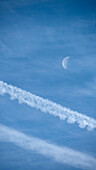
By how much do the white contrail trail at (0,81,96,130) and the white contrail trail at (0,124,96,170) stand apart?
0.50 m

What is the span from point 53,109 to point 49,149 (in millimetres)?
690

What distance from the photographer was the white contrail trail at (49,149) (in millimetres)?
3088

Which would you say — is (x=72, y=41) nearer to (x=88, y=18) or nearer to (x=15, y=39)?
(x=88, y=18)

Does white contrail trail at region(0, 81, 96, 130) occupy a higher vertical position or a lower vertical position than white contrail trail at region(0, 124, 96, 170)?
higher

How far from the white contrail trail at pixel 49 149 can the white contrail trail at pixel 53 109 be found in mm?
499

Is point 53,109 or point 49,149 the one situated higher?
point 53,109

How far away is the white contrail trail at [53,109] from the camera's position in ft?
9.98

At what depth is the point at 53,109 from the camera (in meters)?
3.12

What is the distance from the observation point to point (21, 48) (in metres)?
2.97

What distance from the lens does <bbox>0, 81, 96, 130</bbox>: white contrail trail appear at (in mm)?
3041

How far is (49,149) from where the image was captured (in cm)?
319

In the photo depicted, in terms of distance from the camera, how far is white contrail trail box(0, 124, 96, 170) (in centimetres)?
309

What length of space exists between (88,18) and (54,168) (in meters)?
2.50

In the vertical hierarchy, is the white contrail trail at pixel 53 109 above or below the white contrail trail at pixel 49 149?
above
